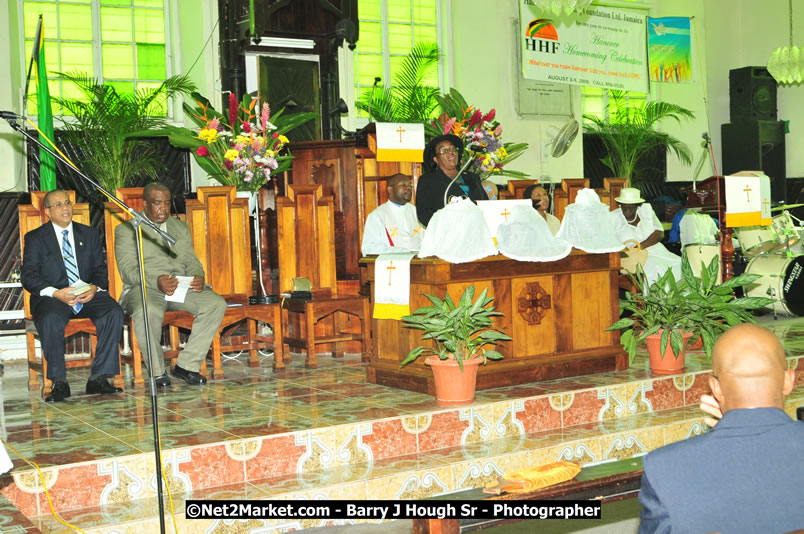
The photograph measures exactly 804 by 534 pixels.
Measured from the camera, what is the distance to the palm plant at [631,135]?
37.8 ft

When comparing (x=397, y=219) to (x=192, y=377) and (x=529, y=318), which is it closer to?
(x=529, y=318)

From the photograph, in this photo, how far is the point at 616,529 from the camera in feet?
10.6

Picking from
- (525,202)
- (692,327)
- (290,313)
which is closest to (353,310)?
(290,313)

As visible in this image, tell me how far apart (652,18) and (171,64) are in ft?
20.3

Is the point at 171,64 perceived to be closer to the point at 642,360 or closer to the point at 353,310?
the point at 353,310

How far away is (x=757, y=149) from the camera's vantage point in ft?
40.7

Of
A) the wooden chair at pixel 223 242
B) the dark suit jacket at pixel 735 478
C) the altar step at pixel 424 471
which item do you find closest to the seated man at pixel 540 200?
the wooden chair at pixel 223 242

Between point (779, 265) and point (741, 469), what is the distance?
7340 mm

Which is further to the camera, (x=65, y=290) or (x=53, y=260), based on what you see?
(x=53, y=260)

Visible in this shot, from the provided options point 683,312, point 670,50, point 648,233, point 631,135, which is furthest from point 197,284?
point 670,50

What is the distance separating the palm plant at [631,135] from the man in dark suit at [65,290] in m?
7.40

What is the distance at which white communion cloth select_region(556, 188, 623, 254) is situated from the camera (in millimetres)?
5680

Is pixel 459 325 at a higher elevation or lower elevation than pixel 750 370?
lower

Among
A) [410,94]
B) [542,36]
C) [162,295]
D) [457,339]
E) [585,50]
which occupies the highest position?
[542,36]
